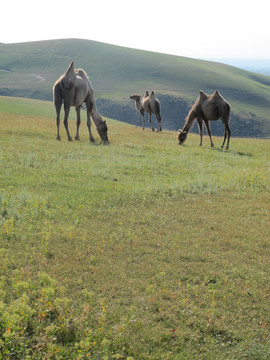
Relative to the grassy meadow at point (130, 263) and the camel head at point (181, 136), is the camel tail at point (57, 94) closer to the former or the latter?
the grassy meadow at point (130, 263)

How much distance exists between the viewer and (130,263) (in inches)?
266

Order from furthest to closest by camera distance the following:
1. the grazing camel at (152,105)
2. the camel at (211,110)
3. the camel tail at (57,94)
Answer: the grazing camel at (152,105), the camel at (211,110), the camel tail at (57,94)


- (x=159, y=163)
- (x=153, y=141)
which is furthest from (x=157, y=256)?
(x=153, y=141)

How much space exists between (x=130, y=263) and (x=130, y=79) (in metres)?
141

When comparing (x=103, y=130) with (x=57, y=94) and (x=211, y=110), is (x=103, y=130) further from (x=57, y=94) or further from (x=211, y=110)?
(x=211, y=110)

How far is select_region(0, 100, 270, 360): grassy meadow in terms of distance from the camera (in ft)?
15.4

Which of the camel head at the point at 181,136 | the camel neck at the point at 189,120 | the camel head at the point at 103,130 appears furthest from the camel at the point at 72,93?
the camel neck at the point at 189,120

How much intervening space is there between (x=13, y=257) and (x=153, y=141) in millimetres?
16801

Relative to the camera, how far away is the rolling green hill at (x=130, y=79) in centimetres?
11769

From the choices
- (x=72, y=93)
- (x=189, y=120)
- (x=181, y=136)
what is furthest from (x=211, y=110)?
(x=72, y=93)

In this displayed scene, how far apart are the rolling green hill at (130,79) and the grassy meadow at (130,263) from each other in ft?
339

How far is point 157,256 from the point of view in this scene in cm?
702

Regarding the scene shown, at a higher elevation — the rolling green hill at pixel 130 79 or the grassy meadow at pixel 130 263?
the rolling green hill at pixel 130 79

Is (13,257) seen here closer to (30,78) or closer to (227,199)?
(227,199)
